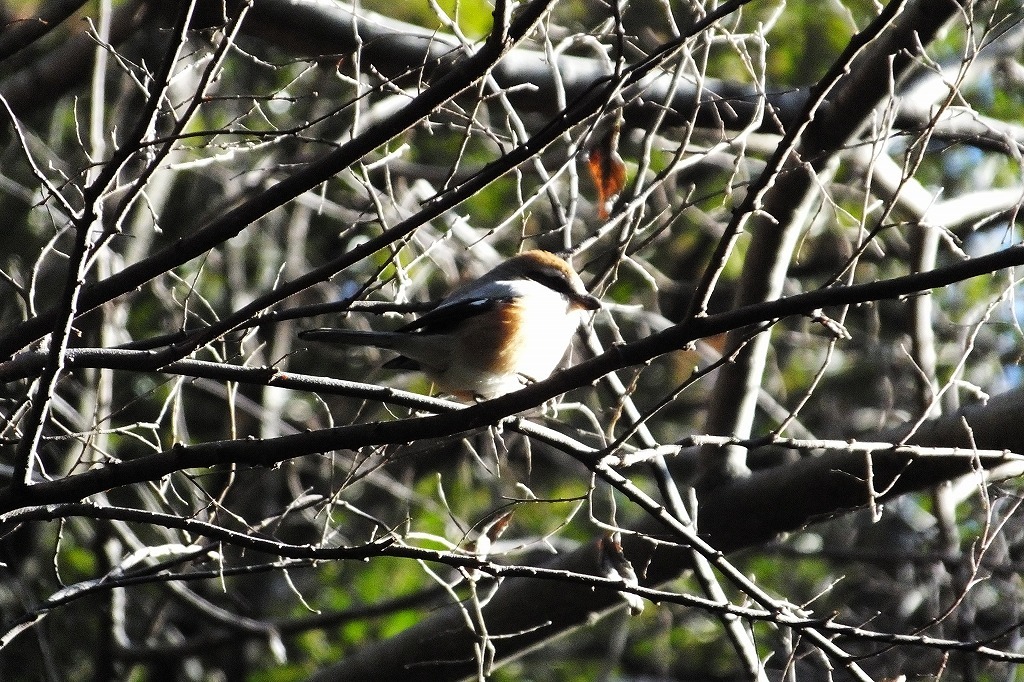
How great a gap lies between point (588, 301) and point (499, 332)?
0.38 m

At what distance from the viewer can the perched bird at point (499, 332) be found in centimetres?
386

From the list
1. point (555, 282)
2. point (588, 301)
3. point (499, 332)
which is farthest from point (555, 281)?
point (499, 332)

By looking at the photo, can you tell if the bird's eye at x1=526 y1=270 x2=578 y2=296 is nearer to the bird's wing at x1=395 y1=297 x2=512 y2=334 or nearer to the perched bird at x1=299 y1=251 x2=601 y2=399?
the perched bird at x1=299 y1=251 x2=601 y2=399

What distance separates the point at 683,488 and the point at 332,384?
466 cm

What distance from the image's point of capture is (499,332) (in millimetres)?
3875

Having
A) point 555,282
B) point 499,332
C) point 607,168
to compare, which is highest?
point 607,168

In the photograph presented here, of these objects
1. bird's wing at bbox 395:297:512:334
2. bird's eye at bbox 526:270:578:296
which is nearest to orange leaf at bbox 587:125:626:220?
bird's eye at bbox 526:270:578:296

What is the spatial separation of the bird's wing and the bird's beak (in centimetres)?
29

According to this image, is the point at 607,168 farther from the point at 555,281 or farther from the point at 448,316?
the point at 448,316

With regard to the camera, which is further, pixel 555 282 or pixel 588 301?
pixel 555 282

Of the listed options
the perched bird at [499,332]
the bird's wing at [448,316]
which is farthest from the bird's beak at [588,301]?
the bird's wing at [448,316]

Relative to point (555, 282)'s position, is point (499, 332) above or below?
below

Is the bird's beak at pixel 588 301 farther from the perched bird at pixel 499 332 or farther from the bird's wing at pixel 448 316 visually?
the bird's wing at pixel 448 316

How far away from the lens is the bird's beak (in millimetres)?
3769
